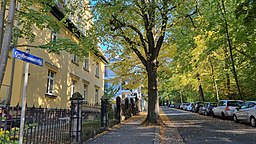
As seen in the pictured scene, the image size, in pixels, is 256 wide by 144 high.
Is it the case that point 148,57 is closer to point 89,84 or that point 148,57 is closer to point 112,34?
point 112,34

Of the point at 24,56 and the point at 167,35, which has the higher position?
the point at 167,35

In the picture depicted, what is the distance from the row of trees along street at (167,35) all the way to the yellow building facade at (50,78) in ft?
6.73

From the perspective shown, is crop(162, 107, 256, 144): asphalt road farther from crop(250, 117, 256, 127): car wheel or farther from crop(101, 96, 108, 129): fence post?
crop(101, 96, 108, 129): fence post

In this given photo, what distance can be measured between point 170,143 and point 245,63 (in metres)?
19.6

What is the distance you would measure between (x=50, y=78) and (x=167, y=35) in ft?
32.4

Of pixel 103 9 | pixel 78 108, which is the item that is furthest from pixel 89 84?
pixel 78 108

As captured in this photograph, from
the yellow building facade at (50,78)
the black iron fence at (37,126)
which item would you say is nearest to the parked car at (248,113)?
the yellow building facade at (50,78)

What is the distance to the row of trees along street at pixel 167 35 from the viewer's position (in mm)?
12812

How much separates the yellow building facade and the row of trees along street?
2.05 meters

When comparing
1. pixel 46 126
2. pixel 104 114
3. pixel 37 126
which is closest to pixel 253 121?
pixel 104 114

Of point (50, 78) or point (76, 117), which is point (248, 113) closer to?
point (76, 117)

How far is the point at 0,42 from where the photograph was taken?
5.36 metres

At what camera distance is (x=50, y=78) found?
1702cm

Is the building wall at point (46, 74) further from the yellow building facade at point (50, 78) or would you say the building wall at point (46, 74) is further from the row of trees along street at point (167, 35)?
the row of trees along street at point (167, 35)
